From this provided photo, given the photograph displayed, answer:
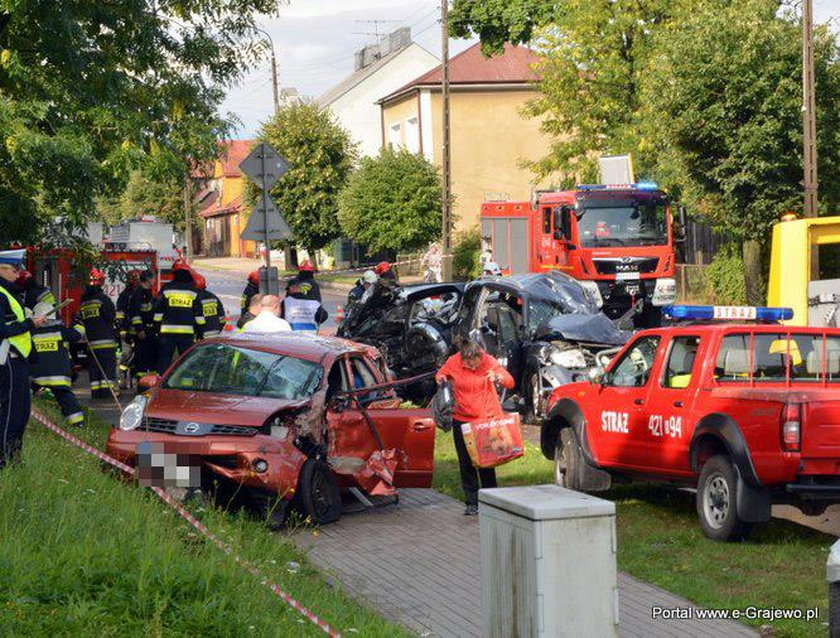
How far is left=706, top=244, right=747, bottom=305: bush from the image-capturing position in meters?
37.8

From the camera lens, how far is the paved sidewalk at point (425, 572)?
322 inches

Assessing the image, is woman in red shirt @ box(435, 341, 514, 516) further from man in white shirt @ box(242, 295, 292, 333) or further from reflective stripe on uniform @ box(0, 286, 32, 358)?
reflective stripe on uniform @ box(0, 286, 32, 358)

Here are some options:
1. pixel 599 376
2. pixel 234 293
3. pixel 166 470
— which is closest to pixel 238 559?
pixel 166 470

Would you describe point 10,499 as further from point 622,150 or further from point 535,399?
point 622,150

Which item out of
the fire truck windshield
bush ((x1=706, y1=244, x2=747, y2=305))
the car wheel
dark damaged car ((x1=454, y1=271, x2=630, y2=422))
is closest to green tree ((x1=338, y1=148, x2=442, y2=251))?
bush ((x1=706, y1=244, x2=747, y2=305))

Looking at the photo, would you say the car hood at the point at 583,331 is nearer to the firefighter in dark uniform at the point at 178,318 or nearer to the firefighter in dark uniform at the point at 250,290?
the firefighter in dark uniform at the point at 250,290

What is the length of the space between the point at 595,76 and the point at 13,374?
35.1m

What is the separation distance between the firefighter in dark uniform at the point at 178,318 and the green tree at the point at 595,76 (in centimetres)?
2501

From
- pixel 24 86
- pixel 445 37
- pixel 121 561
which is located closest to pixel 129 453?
pixel 121 561

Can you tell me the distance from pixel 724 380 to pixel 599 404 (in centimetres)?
152

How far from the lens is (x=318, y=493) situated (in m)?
11.0

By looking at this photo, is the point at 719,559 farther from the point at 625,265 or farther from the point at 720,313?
the point at 625,265

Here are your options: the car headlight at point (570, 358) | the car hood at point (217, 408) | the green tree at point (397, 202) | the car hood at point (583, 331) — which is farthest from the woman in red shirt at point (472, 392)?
the green tree at point (397, 202)

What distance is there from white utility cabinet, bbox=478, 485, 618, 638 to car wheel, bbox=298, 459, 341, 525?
4899 mm
